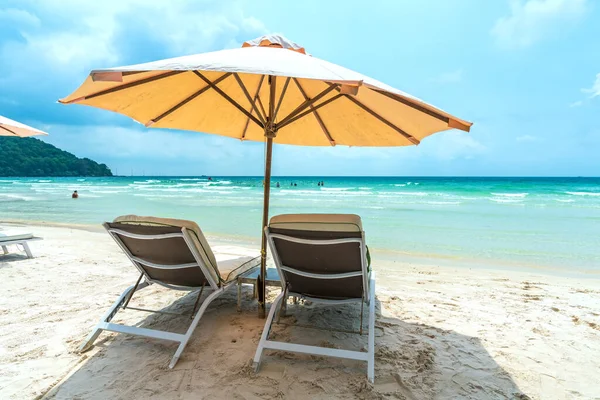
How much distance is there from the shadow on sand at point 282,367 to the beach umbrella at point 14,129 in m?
5.06

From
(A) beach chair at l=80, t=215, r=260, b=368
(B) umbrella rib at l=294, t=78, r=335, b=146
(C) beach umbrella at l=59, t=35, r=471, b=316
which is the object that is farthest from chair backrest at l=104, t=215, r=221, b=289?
(B) umbrella rib at l=294, t=78, r=335, b=146

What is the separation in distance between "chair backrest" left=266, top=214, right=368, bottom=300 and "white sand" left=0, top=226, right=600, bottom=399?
49 centimetres

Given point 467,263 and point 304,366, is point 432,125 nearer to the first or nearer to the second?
point 304,366

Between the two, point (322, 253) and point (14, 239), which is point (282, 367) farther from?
point (14, 239)

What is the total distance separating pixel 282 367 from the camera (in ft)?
8.41

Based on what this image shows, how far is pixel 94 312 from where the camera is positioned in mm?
3502

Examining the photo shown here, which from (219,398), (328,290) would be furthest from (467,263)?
(219,398)

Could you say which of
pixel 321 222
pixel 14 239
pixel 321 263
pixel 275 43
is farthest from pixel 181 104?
pixel 14 239

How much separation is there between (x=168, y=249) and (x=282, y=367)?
123cm

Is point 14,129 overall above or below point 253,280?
above

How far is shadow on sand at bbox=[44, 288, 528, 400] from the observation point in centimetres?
227

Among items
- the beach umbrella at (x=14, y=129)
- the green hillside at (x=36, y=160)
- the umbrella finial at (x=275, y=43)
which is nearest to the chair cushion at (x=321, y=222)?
the umbrella finial at (x=275, y=43)

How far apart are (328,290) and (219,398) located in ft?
3.60

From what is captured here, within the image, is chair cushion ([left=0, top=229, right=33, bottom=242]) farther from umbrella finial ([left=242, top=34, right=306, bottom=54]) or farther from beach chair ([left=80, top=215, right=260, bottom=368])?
umbrella finial ([left=242, top=34, right=306, bottom=54])
